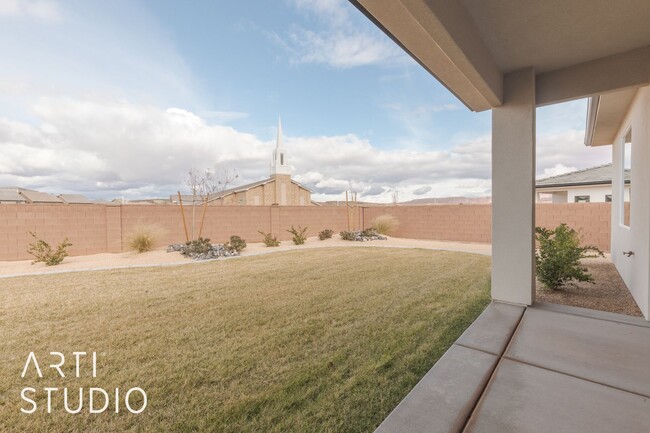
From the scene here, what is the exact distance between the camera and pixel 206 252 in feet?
25.6

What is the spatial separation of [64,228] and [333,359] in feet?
30.3

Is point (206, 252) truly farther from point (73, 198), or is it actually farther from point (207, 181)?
point (73, 198)

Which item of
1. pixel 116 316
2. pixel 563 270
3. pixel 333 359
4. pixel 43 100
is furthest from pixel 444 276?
pixel 43 100

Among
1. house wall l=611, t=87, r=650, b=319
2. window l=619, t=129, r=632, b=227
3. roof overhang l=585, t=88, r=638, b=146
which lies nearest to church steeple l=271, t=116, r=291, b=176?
roof overhang l=585, t=88, r=638, b=146

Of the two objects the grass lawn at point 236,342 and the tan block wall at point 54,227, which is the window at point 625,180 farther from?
the tan block wall at point 54,227

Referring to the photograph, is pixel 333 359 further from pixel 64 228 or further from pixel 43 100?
pixel 43 100

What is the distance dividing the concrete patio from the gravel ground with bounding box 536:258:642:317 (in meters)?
0.61

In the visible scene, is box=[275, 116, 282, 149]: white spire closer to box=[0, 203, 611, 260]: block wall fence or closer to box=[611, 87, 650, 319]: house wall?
box=[0, 203, 611, 260]: block wall fence

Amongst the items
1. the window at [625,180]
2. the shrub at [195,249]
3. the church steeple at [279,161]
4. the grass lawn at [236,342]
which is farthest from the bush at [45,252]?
the church steeple at [279,161]

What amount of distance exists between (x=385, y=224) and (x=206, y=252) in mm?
7618

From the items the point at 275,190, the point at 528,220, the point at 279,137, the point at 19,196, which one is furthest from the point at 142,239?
the point at 279,137

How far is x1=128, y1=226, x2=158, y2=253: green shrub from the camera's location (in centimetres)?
792

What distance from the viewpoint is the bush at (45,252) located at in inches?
258

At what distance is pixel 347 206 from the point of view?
12812 mm
